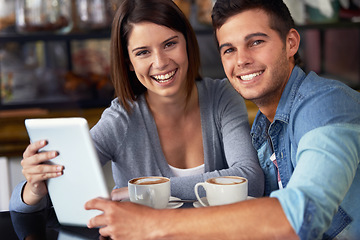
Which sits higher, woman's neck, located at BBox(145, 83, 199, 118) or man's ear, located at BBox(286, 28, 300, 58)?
man's ear, located at BBox(286, 28, 300, 58)

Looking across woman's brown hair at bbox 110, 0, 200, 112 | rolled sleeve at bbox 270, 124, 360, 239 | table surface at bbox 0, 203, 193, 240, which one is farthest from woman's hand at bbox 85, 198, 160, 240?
woman's brown hair at bbox 110, 0, 200, 112

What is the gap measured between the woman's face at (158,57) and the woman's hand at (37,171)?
46 cm

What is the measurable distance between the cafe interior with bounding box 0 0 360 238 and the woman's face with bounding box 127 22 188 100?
1.03m

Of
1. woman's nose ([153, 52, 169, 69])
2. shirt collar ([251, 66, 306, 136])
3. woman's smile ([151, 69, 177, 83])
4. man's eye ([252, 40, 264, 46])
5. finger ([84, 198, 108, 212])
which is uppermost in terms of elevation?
man's eye ([252, 40, 264, 46])

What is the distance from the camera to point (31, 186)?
128 centimetres

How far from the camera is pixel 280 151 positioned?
1.27 metres

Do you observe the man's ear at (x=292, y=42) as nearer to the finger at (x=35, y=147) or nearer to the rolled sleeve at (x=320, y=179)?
the rolled sleeve at (x=320, y=179)

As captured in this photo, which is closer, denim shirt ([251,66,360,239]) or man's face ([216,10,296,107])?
denim shirt ([251,66,360,239])

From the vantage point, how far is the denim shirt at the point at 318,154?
0.90m

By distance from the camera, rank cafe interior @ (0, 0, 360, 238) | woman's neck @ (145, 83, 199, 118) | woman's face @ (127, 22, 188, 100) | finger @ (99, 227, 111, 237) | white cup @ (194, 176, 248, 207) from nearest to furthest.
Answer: finger @ (99, 227, 111, 237)
white cup @ (194, 176, 248, 207)
woman's face @ (127, 22, 188, 100)
woman's neck @ (145, 83, 199, 118)
cafe interior @ (0, 0, 360, 238)

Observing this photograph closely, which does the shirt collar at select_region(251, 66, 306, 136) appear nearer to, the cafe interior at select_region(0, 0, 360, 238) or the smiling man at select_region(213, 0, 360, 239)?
the smiling man at select_region(213, 0, 360, 239)

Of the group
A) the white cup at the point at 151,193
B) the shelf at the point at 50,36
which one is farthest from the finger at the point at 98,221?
the shelf at the point at 50,36

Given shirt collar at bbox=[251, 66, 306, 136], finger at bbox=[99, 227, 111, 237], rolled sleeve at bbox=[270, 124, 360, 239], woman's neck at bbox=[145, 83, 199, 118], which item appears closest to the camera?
rolled sleeve at bbox=[270, 124, 360, 239]

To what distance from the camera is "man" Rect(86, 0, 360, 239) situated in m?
0.90
